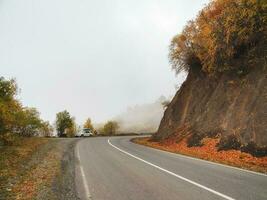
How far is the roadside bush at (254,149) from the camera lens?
16.5 metres

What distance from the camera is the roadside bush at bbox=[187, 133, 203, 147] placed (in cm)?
2430

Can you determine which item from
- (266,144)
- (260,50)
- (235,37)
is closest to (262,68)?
(260,50)

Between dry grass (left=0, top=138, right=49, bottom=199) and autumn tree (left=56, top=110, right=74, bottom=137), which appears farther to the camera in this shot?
autumn tree (left=56, top=110, right=74, bottom=137)

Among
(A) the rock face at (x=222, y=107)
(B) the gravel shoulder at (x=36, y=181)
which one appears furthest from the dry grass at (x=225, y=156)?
(B) the gravel shoulder at (x=36, y=181)

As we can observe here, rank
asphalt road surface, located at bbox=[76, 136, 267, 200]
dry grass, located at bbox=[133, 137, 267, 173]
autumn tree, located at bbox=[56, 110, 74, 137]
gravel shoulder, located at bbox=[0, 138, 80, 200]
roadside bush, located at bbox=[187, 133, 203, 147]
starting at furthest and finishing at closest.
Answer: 1. autumn tree, located at bbox=[56, 110, 74, 137]
2. roadside bush, located at bbox=[187, 133, 203, 147]
3. dry grass, located at bbox=[133, 137, 267, 173]
4. gravel shoulder, located at bbox=[0, 138, 80, 200]
5. asphalt road surface, located at bbox=[76, 136, 267, 200]

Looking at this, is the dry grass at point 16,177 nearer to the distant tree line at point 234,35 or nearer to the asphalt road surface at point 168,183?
the asphalt road surface at point 168,183

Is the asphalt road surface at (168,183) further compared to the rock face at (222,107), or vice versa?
the rock face at (222,107)

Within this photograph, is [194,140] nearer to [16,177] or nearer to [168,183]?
[168,183]

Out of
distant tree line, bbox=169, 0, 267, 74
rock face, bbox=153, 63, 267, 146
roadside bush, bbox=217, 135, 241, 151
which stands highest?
distant tree line, bbox=169, 0, 267, 74

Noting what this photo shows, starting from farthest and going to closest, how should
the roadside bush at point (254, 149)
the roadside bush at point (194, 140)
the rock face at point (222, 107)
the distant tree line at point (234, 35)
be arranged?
1. the roadside bush at point (194, 140)
2. the distant tree line at point (234, 35)
3. the rock face at point (222, 107)
4. the roadside bush at point (254, 149)

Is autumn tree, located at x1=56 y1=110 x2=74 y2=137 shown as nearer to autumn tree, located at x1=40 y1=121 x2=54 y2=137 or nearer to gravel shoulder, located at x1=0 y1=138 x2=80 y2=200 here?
autumn tree, located at x1=40 y1=121 x2=54 y2=137

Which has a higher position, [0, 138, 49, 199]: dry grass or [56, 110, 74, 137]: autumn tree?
[56, 110, 74, 137]: autumn tree

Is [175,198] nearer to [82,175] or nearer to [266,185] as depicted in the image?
[266,185]

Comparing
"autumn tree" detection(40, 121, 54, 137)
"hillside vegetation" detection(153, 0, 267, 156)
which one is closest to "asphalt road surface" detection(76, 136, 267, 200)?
"hillside vegetation" detection(153, 0, 267, 156)
